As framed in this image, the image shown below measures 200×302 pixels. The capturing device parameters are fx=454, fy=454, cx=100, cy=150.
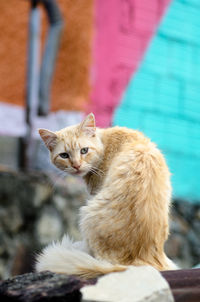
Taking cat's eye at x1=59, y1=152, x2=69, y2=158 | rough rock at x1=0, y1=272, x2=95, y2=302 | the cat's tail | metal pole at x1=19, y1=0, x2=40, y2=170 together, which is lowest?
rough rock at x1=0, y1=272, x2=95, y2=302

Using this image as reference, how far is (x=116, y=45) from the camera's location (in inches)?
162

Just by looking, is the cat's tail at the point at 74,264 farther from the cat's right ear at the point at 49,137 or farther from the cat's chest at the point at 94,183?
the cat's right ear at the point at 49,137

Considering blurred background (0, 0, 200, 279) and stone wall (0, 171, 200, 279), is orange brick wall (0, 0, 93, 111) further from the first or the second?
stone wall (0, 171, 200, 279)

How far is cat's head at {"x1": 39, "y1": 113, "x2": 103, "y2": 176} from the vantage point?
6.89ft

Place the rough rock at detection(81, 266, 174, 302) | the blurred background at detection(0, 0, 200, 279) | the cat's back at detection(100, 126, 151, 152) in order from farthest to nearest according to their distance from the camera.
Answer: the blurred background at detection(0, 0, 200, 279) → the cat's back at detection(100, 126, 151, 152) → the rough rock at detection(81, 266, 174, 302)

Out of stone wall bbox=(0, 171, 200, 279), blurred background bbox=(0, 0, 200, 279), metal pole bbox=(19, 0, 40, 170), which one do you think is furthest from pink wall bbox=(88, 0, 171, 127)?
stone wall bbox=(0, 171, 200, 279)

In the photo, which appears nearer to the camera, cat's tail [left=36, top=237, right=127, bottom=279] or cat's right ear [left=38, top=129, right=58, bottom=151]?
cat's tail [left=36, top=237, right=127, bottom=279]

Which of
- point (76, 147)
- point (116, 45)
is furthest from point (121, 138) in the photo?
point (116, 45)

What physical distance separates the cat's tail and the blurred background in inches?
70.5

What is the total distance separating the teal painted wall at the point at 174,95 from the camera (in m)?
4.26

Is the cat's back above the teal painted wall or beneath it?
beneath

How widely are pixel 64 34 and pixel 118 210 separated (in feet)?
8.11

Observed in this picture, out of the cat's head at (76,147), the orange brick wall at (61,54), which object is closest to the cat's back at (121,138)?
Answer: the cat's head at (76,147)

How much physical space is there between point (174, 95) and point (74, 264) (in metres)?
3.01
